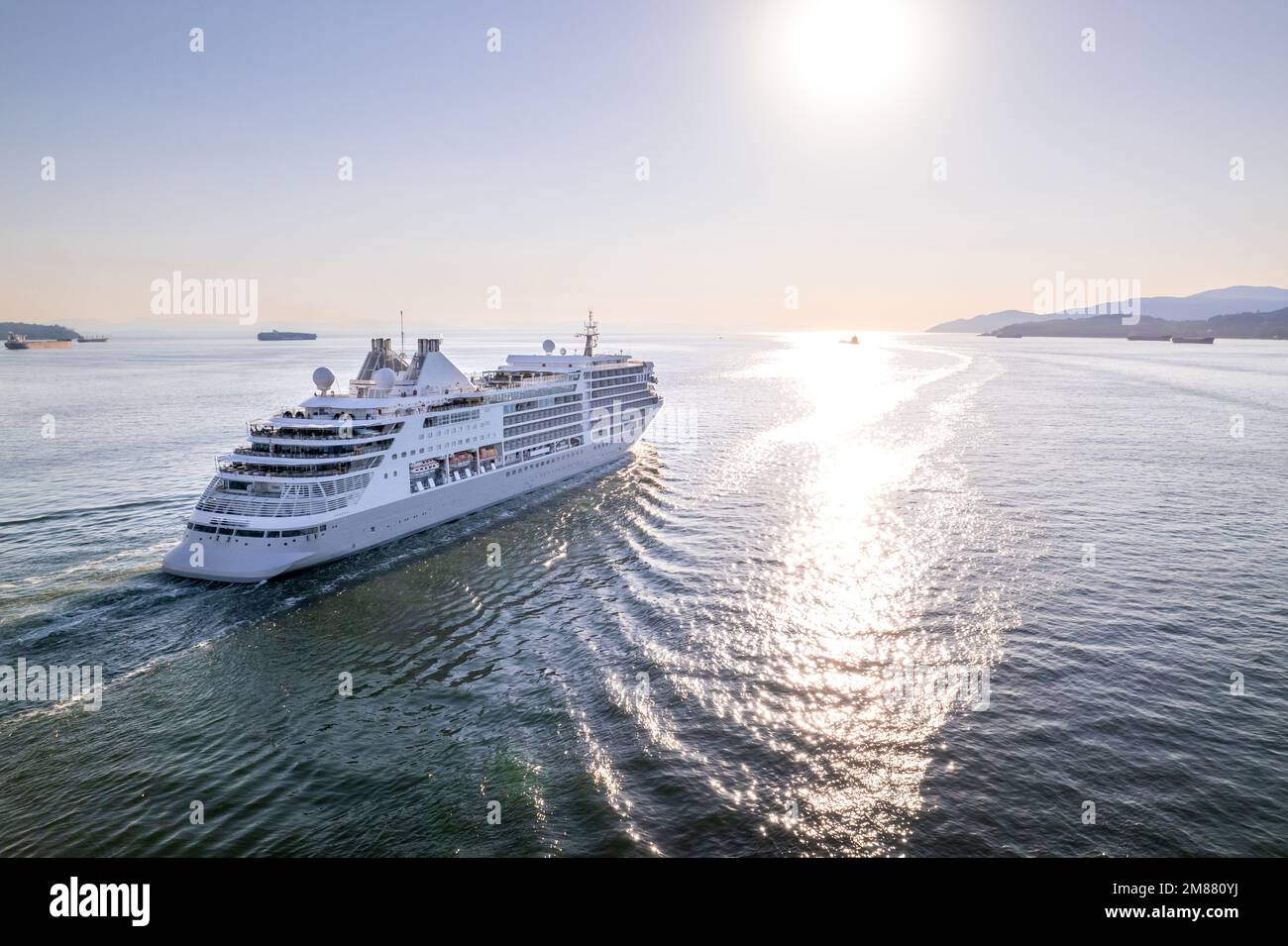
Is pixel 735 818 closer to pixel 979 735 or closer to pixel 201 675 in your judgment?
pixel 979 735

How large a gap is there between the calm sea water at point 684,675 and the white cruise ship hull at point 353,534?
129 cm

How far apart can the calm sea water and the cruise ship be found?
7.36 feet

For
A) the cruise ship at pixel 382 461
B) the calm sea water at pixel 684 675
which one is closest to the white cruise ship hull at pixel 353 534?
the cruise ship at pixel 382 461

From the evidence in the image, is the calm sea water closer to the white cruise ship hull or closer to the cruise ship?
the white cruise ship hull

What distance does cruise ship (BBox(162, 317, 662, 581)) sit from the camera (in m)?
37.4

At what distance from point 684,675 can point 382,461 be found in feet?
91.1

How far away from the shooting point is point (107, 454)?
209 ft

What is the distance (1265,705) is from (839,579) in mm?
18107

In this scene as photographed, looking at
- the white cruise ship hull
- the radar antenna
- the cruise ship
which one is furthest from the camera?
the radar antenna

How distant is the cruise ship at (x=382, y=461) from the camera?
3741 cm

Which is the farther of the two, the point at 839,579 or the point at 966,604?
the point at 839,579

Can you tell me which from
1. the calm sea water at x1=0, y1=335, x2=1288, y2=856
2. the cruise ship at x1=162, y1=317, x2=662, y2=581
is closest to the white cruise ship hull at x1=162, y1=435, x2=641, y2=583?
the cruise ship at x1=162, y1=317, x2=662, y2=581
